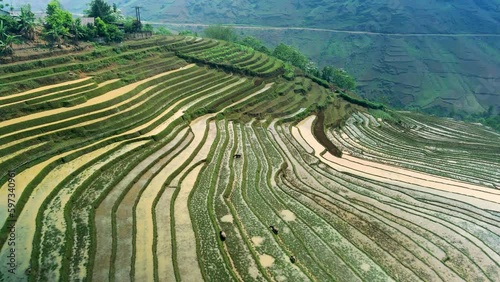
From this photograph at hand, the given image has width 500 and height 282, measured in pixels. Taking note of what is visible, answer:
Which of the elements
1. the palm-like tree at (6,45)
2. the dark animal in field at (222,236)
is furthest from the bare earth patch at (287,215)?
the palm-like tree at (6,45)

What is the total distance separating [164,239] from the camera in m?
19.5

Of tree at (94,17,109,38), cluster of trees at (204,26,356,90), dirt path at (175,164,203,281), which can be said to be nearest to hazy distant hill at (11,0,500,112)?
cluster of trees at (204,26,356,90)

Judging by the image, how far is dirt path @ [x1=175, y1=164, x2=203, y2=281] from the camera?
681 inches

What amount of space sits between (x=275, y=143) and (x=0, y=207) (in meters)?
24.7

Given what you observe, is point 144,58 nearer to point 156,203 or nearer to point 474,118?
point 156,203

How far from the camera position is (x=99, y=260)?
1703 centimetres

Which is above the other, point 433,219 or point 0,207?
point 0,207

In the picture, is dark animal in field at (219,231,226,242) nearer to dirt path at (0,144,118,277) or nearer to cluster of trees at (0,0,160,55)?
dirt path at (0,144,118,277)

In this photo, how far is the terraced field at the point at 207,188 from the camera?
18141mm

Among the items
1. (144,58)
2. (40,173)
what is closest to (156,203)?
(40,173)

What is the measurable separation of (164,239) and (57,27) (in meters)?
32.7

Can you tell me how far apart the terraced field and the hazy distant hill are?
55.1 metres

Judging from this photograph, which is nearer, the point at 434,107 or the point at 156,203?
the point at 156,203

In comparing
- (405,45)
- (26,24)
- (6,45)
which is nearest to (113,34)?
(26,24)
